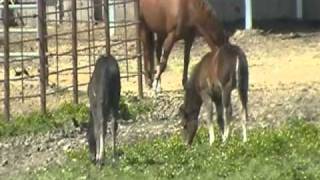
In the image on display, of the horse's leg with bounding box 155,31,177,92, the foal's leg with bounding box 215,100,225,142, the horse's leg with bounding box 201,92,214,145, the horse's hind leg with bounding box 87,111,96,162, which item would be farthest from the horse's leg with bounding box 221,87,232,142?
the horse's leg with bounding box 155,31,177,92

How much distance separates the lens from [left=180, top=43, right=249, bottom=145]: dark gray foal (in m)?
12.1

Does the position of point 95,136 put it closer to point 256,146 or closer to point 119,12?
point 256,146

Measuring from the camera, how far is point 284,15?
1031 inches

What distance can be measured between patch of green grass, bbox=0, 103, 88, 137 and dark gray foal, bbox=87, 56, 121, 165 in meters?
2.39

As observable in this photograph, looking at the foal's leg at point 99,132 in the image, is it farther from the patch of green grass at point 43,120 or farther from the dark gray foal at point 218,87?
the patch of green grass at point 43,120

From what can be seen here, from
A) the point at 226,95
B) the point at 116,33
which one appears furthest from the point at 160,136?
the point at 116,33

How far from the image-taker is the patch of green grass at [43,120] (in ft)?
45.2

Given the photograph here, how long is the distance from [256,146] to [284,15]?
1497 centimetres

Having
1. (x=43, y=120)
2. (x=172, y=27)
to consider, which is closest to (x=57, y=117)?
(x=43, y=120)

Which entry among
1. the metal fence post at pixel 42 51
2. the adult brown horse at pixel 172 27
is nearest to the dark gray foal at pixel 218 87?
the metal fence post at pixel 42 51

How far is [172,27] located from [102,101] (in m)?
5.84

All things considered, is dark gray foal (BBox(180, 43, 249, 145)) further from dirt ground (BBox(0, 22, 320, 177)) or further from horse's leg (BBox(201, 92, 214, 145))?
dirt ground (BBox(0, 22, 320, 177))

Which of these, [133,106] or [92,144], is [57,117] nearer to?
[133,106]

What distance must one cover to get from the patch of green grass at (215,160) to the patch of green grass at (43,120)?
69.4 inches
